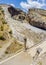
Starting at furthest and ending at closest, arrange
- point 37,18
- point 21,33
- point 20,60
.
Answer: point 37,18, point 21,33, point 20,60

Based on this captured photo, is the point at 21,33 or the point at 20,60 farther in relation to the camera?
the point at 21,33

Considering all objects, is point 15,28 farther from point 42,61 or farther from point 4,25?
point 42,61

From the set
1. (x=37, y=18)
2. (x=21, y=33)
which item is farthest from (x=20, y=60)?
(x=37, y=18)

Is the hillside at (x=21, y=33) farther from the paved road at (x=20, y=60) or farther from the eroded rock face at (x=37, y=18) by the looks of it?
the paved road at (x=20, y=60)

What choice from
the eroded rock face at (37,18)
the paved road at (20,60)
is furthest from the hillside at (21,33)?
the paved road at (20,60)

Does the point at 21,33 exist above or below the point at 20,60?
below

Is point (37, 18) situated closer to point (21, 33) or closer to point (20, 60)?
point (21, 33)

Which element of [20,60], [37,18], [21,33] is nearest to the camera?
[20,60]

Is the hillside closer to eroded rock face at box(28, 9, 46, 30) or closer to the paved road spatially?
eroded rock face at box(28, 9, 46, 30)
